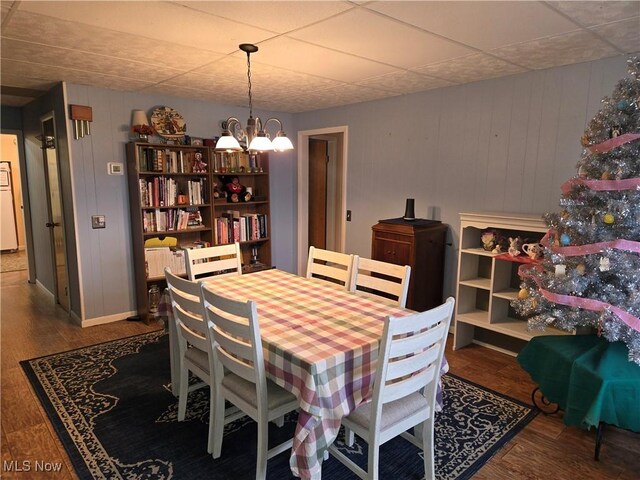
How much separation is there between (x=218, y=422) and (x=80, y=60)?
2.64 meters

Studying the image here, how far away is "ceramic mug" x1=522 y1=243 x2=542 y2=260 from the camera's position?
290 cm

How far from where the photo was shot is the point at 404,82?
140 inches

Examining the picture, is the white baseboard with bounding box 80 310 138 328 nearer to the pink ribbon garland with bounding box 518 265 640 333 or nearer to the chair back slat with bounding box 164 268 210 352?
the chair back slat with bounding box 164 268 210 352

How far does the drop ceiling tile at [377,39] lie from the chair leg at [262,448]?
79.9 inches

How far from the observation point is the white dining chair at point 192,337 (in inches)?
81.8

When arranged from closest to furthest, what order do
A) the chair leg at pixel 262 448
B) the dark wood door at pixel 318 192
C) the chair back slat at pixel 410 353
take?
the chair back slat at pixel 410 353 → the chair leg at pixel 262 448 → the dark wood door at pixel 318 192

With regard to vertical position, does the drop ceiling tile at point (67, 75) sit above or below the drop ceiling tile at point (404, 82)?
below

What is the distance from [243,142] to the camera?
2928 mm

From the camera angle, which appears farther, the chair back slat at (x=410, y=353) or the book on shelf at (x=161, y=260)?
the book on shelf at (x=161, y=260)

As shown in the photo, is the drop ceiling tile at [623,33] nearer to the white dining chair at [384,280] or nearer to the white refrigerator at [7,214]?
the white dining chair at [384,280]

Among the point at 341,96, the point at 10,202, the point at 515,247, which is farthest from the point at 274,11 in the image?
the point at 10,202

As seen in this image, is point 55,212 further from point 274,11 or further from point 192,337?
point 274,11

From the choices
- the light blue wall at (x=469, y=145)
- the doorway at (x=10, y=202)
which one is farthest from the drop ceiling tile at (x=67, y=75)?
the doorway at (x=10, y=202)

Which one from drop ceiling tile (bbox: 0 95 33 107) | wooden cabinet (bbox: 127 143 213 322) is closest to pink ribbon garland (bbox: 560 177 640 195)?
wooden cabinet (bbox: 127 143 213 322)
